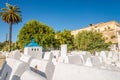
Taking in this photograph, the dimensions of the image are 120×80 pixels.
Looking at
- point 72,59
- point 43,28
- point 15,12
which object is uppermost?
point 15,12

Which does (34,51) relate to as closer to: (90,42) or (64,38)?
(90,42)

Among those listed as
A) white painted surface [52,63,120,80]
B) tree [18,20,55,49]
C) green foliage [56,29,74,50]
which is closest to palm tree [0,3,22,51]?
tree [18,20,55,49]

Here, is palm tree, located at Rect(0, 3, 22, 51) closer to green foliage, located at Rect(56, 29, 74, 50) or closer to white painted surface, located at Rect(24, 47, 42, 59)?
green foliage, located at Rect(56, 29, 74, 50)

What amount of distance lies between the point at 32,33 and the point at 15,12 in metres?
7.83

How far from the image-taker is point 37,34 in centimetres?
3859

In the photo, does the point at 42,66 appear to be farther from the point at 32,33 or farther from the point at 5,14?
the point at 32,33

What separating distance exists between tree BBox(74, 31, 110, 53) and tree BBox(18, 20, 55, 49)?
28.3ft

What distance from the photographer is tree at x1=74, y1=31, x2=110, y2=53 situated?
38031mm

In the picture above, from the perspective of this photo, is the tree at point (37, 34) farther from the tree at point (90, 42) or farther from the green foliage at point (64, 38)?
the tree at point (90, 42)

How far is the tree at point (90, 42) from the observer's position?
38.0m

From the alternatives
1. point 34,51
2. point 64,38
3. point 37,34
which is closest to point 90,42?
point 64,38

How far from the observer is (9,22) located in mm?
33875

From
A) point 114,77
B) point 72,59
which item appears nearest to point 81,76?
point 114,77

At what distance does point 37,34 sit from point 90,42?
1431 cm
